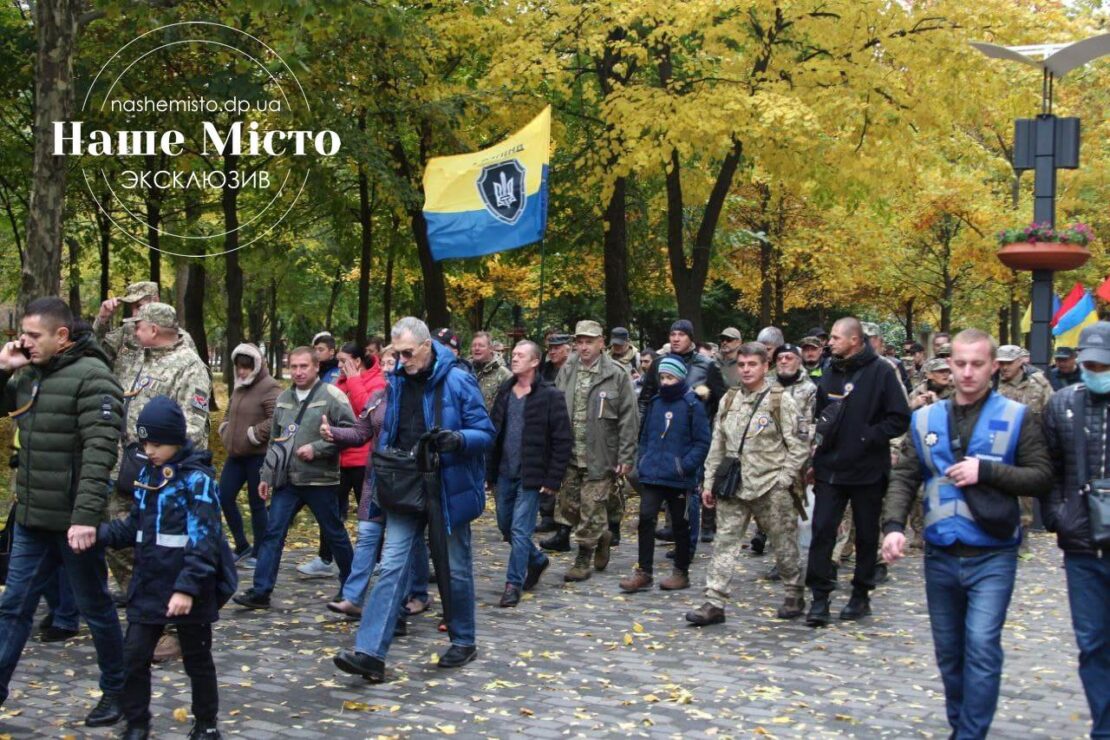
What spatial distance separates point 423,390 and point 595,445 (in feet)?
11.0

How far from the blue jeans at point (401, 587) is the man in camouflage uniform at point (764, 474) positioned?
83.2 inches

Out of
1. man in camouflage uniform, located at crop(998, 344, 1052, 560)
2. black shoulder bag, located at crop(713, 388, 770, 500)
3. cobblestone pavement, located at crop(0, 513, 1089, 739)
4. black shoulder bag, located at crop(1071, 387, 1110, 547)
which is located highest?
man in camouflage uniform, located at crop(998, 344, 1052, 560)

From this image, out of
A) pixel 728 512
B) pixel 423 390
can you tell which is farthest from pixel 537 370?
pixel 423 390

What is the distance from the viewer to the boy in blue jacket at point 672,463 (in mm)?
10266

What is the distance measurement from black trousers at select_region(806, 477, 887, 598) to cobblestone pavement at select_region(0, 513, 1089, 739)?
37 centimetres

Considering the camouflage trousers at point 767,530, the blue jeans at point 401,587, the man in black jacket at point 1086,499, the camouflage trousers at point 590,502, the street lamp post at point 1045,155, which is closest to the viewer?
the man in black jacket at point 1086,499

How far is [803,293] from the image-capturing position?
133 ft

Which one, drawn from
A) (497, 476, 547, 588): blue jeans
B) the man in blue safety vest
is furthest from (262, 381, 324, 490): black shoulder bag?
the man in blue safety vest

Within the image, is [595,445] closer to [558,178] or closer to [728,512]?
[728,512]

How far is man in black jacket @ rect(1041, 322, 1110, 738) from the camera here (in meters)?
5.54

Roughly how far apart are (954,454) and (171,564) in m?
3.57

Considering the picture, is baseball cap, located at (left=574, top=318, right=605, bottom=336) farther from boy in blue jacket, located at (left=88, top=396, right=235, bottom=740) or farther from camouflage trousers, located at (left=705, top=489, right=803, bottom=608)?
boy in blue jacket, located at (left=88, top=396, right=235, bottom=740)

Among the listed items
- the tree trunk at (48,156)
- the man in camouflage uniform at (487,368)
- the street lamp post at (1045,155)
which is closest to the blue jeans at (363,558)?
the man in camouflage uniform at (487,368)

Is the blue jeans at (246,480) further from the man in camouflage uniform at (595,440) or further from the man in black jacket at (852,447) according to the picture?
the man in black jacket at (852,447)
